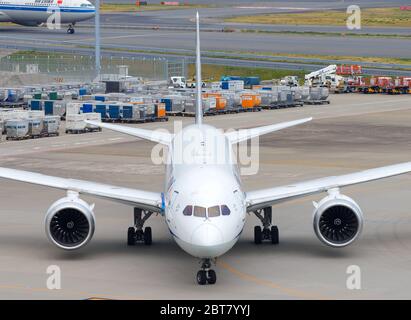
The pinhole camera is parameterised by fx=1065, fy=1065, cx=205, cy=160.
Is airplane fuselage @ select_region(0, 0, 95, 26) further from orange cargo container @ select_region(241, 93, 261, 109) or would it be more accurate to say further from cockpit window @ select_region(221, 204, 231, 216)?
cockpit window @ select_region(221, 204, 231, 216)

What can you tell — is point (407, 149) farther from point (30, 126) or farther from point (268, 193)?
point (268, 193)

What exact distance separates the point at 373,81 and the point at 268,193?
8400 cm

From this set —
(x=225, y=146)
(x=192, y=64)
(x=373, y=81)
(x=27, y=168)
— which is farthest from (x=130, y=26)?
(x=225, y=146)

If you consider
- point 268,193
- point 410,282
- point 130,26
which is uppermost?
point 130,26

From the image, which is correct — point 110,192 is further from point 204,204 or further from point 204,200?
point 204,204

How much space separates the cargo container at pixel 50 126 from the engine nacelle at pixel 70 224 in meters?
42.3

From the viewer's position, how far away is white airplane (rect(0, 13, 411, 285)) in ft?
112

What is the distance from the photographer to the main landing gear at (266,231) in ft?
136

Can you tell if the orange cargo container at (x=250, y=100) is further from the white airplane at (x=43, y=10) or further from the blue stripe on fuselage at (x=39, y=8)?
the blue stripe on fuselage at (x=39, y=8)

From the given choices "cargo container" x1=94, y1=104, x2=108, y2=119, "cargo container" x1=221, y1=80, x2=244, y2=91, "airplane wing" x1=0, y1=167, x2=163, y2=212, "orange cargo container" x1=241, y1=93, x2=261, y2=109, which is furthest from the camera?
"cargo container" x1=221, y1=80, x2=244, y2=91

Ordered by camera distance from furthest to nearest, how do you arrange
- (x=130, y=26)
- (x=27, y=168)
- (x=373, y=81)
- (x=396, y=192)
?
(x=130, y=26) → (x=373, y=81) → (x=27, y=168) → (x=396, y=192)

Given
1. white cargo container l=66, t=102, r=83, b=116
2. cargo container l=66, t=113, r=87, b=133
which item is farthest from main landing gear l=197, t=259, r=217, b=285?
white cargo container l=66, t=102, r=83, b=116

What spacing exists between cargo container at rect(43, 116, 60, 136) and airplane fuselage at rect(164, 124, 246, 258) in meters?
41.7

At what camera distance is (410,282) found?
35.6 meters
